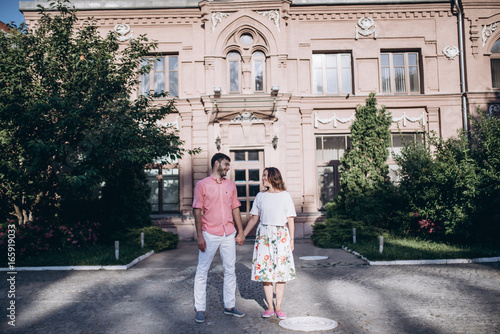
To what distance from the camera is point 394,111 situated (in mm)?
15234

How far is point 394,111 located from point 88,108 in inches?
466

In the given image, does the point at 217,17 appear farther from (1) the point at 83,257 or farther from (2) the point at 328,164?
(1) the point at 83,257

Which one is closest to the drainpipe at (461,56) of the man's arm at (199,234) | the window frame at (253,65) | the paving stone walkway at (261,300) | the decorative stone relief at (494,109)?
the decorative stone relief at (494,109)

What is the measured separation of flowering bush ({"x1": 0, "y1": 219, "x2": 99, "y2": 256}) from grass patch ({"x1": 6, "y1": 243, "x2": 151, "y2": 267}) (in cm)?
21

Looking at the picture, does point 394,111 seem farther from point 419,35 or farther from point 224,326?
point 224,326

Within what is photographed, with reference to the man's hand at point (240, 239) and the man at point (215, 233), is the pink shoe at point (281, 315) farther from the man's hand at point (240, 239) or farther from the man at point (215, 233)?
the man's hand at point (240, 239)

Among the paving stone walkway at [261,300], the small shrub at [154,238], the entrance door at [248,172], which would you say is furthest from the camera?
the entrance door at [248,172]

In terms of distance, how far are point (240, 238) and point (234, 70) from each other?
11317 mm

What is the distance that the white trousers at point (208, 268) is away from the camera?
5.00 meters

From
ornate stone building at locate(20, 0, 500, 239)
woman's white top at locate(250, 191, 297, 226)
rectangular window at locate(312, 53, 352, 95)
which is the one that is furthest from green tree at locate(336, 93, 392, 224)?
woman's white top at locate(250, 191, 297, 226)

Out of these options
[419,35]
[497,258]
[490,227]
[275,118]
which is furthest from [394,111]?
[497,258]

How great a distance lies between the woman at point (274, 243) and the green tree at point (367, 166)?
26.0 ft

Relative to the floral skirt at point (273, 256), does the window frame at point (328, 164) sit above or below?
above

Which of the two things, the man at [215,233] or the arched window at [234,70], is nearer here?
the man at [215,233]
